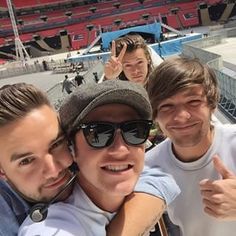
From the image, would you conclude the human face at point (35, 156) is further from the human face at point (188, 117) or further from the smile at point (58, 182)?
the human face at point (188, 117)

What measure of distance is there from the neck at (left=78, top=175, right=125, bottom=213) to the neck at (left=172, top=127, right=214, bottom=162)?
2.24 ft

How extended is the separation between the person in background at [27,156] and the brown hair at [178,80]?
29.9 inches

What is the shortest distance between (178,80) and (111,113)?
698 mm

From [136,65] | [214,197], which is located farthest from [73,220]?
[136,65]

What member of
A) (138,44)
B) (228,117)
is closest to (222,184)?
(138,44)

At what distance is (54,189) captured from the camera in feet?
4.34

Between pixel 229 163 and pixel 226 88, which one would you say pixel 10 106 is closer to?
pixel 229 163

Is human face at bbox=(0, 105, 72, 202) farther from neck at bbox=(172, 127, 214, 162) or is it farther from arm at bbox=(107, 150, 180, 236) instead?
neck at bbox=(172, 127, 214, 162)

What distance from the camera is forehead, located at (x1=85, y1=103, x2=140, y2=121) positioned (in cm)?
134

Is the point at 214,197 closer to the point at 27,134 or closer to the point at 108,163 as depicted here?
the point at 108,163

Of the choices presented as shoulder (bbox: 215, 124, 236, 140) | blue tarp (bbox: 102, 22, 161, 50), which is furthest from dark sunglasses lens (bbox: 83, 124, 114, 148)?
blue tarp (bbox: 102, 22, 161, 50)

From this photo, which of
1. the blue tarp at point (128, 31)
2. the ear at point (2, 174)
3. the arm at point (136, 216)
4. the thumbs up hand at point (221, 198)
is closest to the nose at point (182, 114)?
the thumbs up hand at point (221, 198)

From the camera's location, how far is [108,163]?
4.33ft

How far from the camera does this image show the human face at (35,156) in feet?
4.18
